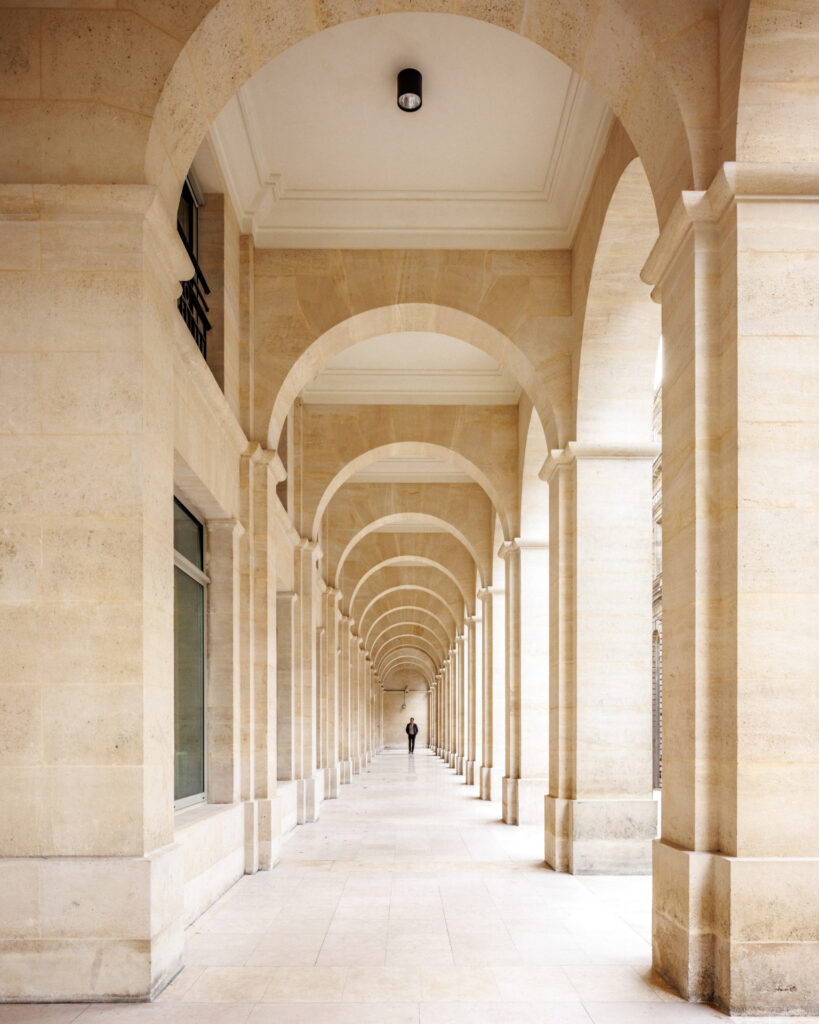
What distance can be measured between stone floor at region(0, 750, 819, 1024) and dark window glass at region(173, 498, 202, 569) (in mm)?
3017

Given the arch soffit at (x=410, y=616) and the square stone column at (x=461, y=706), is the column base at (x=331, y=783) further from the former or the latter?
the arch soffit at (x=410, y=616)

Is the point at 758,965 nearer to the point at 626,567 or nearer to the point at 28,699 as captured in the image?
the point at 28,699

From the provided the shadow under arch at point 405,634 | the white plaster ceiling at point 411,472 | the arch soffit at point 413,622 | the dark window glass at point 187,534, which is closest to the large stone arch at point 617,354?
the dark window glass at point 187,534

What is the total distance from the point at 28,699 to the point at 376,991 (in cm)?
255

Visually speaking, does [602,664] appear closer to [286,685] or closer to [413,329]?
[413,329]

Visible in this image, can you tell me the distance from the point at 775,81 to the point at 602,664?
20.0ft

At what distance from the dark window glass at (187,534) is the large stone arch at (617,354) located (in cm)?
402

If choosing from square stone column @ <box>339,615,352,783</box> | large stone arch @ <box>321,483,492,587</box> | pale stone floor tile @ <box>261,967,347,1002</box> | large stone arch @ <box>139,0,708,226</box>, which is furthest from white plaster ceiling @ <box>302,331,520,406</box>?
pale stone floor tile @ <box>261,967,347,1002</box>

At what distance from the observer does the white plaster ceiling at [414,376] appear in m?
14.8

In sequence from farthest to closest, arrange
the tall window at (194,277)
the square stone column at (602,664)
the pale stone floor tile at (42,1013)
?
the square stone column at (602,664), the tall window at (194,277), the pale stone floor tile at (42,1013)

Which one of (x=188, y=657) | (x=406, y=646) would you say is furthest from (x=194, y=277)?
(x=406, y=646)

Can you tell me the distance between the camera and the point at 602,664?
10.2 m

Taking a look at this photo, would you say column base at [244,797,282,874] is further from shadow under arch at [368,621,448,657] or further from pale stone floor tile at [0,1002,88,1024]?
shadow under arch at [368,621,448,657]

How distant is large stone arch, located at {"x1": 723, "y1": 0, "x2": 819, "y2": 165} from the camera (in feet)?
17.8
